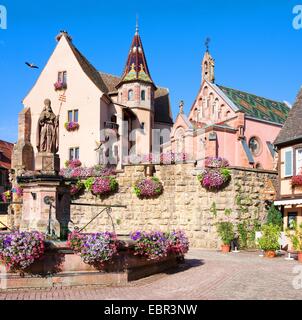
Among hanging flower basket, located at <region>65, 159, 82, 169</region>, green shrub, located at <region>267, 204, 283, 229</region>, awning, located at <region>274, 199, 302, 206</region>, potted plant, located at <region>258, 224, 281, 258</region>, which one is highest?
hanging flower basket, located at <region>65, 159, 82, 169</region>

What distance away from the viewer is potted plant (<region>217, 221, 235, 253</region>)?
2078 cm

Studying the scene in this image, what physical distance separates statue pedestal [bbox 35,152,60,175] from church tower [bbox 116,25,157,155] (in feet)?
81.7

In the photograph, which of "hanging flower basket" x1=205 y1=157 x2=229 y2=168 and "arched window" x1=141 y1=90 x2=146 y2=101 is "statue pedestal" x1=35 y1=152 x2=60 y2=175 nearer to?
"hanging flower basket" x1=205 y1=157 x2=229 y2=168

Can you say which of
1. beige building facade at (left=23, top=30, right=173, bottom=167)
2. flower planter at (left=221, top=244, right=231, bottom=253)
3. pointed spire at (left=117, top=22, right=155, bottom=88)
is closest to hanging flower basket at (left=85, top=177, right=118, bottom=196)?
flower planter at (left=221, top=244, right=231, bottom=253)

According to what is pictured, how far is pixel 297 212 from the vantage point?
22.4 meters

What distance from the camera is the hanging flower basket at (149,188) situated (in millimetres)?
24031

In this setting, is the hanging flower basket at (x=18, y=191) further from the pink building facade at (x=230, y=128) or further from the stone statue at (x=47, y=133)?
the stone statue at (x=47, y=133)

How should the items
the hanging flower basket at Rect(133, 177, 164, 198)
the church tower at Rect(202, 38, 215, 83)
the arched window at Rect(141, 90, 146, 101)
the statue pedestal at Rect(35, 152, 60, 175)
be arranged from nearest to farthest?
the statue pedestal at Rect(35, 152, 60, 175) → the hanging flower basket at Rect(133, 177, 164, 198) → the arched window at Rect(141, 90, 146, 101) → the church tower at Rect(202, 38, 215, 83)

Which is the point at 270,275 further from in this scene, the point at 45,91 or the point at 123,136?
the point at 45,91

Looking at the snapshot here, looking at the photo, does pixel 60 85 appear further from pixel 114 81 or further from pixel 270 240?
pixel 270 240

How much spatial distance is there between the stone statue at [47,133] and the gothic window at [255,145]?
2306 centimetres

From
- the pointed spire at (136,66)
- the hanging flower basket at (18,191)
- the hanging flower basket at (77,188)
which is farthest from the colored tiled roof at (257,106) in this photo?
the hanging flower basket at (18,191)

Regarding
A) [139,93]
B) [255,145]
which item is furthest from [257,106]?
[139,93]
